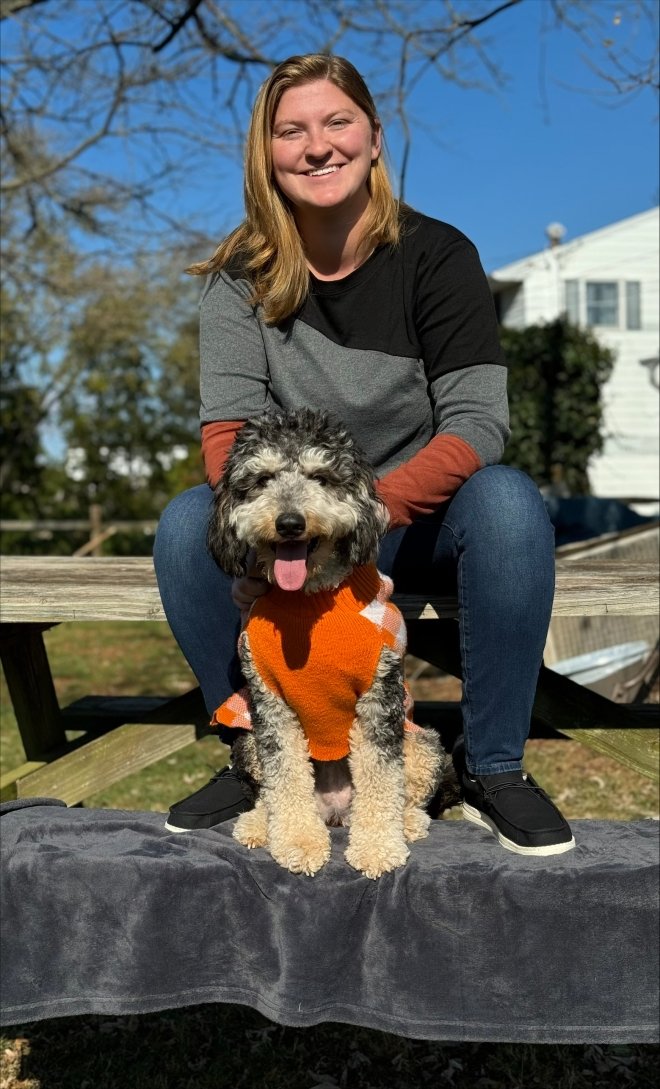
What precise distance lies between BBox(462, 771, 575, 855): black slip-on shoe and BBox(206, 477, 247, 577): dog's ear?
871 mm

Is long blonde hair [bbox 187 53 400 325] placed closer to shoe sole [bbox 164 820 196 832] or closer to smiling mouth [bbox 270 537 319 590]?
smiling mouth [bbox 270 537 319 590]

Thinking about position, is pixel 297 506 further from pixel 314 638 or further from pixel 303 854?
pixel 303 854

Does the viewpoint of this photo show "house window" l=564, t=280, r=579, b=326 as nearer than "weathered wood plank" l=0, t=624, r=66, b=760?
No

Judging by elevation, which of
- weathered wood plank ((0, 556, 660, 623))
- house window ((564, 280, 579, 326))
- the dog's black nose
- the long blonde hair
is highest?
the long blonde hair

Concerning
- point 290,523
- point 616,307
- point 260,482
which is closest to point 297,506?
point 290,523

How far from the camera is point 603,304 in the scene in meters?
17.4

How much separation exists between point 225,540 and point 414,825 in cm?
92

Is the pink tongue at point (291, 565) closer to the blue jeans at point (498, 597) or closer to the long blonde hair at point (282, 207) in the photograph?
the blue jeans at point (498, 597)

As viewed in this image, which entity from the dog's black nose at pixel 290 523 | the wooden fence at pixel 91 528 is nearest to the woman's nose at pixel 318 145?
the dog's black nose at pixel 290 523

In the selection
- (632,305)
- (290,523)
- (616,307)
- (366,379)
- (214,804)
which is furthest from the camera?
(616,307)

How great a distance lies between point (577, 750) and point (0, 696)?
15.6ft

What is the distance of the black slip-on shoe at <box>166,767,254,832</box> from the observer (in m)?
2.73

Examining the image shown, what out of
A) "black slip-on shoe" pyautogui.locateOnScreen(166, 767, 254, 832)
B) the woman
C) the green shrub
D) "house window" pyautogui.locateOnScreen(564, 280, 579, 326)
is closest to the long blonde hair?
the woman

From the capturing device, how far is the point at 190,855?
2.51 meters
